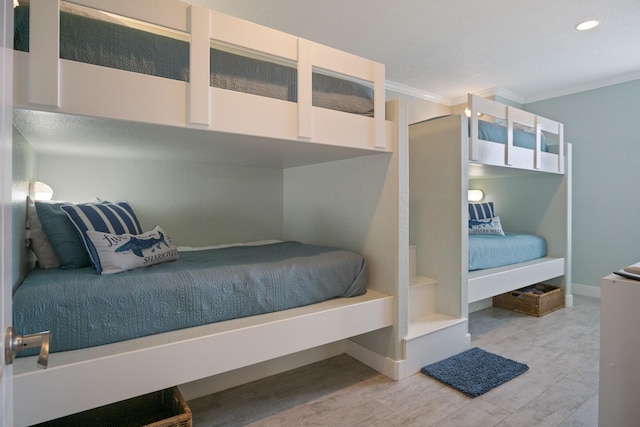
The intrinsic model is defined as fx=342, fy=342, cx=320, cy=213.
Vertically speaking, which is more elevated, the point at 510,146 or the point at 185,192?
the point at 510,146

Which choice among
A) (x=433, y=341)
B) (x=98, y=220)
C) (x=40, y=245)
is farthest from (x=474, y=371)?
(x=40, y=245)

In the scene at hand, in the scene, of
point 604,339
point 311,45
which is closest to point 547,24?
point 311,45

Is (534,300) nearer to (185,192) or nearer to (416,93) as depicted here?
(416,93)

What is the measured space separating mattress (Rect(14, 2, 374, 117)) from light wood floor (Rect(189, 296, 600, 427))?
1.53m

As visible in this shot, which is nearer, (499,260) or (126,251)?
(126,251)

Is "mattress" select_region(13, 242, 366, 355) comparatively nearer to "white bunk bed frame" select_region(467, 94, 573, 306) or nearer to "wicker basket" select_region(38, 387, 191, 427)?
"wicker basket" select_region(38, 387, 191, 427)

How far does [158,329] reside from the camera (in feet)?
4.46

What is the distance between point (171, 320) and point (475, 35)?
2.93 meters

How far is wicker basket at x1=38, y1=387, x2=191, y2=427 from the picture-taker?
1489mm

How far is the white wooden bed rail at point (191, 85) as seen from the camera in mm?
1076

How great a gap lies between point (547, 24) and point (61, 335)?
11.3ft

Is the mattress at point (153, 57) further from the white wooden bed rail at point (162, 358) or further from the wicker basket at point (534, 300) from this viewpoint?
the wicker basket at point (534, 300)

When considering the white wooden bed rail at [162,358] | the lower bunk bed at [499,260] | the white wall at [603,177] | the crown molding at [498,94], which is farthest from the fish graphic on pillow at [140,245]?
the white wall at [603,177]

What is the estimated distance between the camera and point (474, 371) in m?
2.06
